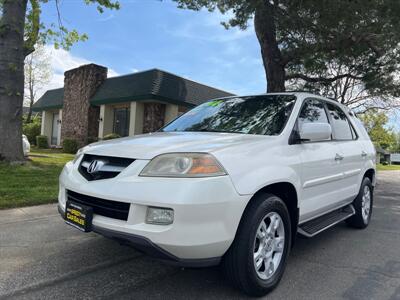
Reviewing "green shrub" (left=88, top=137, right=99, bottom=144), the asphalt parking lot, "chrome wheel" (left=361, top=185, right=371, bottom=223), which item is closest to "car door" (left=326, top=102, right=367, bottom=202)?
"chrome wheel" (left=361, top=185, right=371, bottom=223)

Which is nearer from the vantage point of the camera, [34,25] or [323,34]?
[323,34]

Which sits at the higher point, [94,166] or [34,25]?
[34,25]

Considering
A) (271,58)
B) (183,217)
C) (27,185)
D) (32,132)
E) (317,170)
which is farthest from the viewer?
(32,132)

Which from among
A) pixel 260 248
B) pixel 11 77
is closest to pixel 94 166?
pixel 260 248

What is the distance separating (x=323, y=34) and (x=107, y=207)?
32.4ft

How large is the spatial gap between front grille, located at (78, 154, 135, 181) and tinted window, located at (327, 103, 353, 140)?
289 centimetres

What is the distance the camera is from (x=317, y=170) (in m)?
3.88

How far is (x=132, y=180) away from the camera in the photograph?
276 centimetres

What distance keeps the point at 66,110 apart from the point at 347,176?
2274 cm

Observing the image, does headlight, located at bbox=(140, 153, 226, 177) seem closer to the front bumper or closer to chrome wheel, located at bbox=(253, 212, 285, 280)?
the front bumper

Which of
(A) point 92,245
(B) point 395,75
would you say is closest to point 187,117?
(A) point 92,245

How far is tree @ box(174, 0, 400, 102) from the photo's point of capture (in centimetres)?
945

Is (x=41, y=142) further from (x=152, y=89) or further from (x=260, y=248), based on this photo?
(x=260, y=248)

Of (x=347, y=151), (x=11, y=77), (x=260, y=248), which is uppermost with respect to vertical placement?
(x=11, y=77)
